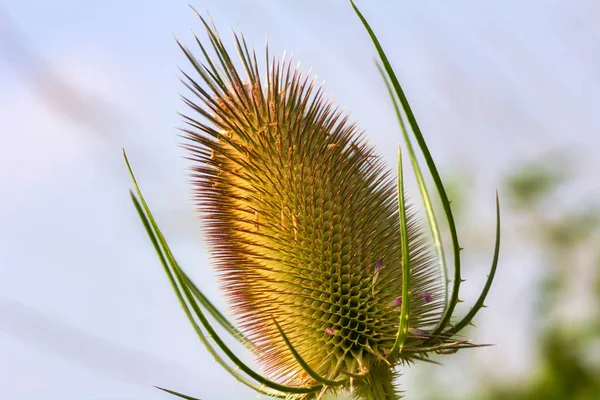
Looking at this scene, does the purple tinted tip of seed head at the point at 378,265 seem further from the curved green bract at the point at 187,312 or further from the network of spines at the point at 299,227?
the curved green bract at the point at 187,312

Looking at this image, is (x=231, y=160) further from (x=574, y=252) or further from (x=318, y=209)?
(x=574, y=252)

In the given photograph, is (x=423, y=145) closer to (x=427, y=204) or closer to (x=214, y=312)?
(x=427, y=204)

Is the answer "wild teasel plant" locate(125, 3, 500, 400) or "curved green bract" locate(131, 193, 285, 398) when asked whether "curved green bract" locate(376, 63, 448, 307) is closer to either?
"wild teasel plant" locate(125, 3, 500, 400)

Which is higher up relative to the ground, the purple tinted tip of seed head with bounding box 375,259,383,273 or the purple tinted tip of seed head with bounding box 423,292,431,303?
the purple tinted tip of seed head with bounding box 375,259,383,273

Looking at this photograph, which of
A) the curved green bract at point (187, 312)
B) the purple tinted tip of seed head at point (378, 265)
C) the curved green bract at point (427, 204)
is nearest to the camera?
the curved green bract at point (187, 312)

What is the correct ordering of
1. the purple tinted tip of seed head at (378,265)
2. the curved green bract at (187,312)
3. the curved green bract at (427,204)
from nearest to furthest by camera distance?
the curved green bract at (187,312) < the purple tinted tip of seed head at (378,265) < the curved green bract at (427,204)

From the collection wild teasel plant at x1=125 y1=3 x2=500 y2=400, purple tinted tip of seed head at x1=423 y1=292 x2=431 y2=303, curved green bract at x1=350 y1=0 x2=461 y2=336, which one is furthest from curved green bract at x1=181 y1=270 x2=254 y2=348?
curved green bract at x1=350 y1=0 x2=461 y2=336

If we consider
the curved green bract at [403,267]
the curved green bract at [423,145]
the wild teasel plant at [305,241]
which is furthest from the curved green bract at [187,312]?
the curved green bract at [423,145]

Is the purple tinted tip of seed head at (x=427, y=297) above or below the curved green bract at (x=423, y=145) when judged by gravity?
below

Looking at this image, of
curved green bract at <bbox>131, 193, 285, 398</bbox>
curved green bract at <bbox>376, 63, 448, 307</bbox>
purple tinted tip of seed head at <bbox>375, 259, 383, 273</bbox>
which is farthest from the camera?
curved green bract at <bbox>376, 63, 448, 307</bbox>

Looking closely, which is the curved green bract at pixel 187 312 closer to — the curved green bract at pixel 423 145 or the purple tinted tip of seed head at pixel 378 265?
the purple tinted tip of seed head at pixel 378 265

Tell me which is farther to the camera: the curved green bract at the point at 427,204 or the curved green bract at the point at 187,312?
the curved green bract at the point at 427,204
